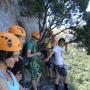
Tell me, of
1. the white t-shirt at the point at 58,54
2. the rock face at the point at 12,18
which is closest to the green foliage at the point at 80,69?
the rock face at the point at 12,18

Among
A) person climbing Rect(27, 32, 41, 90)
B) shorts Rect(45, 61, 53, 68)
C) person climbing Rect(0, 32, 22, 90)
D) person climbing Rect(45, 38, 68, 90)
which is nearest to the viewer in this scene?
person climbing Rect(0, 32, 22, 90)

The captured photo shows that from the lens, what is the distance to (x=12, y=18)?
8906mm

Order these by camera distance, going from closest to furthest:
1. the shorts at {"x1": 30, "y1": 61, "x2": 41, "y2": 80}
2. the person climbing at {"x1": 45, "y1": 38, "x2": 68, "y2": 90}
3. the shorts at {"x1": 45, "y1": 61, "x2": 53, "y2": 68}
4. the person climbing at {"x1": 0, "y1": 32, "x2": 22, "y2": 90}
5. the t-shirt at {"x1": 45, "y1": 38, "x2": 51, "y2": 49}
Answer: the person climbing at {"x1": 0, "y1": 32, "x2": 22, "y2": 90}
the shorts at {"x1": 30, "y1": 61, "x2": 41, "y2": 80}
the person climbing at {"x1": 45, "y1": 38, "x2": 68, "y2": 90}
the shorts at {"x1": 45, "y1": 61, "x2": 53, "y2": 68}
the t-shirt at {"x1": 45, "y1": 38, "x2": 51, "y2": 49}

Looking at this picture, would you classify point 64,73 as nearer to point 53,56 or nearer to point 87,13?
point 53,56

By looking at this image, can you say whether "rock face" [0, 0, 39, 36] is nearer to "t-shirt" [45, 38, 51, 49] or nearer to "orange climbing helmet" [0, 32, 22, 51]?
"t-shirt" [45, 38, 51, 49]

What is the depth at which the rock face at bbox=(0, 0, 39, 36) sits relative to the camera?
26.8 ft

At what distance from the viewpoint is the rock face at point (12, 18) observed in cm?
818

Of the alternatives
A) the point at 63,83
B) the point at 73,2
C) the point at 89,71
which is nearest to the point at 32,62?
the point at 63,83

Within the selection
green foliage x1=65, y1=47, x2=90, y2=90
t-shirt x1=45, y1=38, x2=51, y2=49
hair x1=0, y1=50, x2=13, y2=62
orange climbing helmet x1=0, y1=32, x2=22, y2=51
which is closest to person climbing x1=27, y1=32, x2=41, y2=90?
t-shirt x1=45, y1=38, x2=51, y2=49

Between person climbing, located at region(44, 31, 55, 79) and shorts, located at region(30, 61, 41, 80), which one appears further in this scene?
person climbing, located at region(44, 31, 55, 79)

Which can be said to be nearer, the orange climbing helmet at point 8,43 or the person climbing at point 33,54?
the orange climbing helmet at point 8,43

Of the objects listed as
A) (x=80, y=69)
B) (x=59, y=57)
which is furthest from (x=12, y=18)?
(x=80, y=69)

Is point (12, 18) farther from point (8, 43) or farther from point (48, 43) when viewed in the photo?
point (8, 43)

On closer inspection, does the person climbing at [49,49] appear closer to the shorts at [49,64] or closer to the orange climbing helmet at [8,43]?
the shorts at [49,64]
